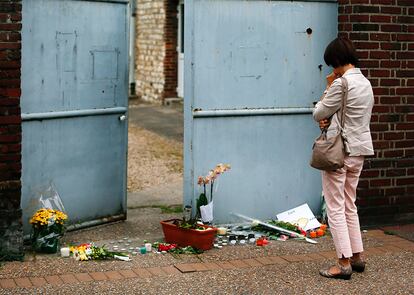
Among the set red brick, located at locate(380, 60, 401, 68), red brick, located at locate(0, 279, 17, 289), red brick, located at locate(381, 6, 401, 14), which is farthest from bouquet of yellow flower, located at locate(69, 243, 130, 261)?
red brick, located at locate(381, 6, 401, 14)

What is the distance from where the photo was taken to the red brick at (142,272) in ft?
21.4

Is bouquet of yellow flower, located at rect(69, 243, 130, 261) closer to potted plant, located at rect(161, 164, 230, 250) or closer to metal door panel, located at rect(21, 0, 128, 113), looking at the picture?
potted plant, located at rect(161, 164, 230, 250)

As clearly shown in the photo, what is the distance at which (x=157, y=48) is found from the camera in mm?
21469

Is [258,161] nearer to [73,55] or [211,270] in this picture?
[211,270]

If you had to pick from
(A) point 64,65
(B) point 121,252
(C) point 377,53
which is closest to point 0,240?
(B) point 121,252

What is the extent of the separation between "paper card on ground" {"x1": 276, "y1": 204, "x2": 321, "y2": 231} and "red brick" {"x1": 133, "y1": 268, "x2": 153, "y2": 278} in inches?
77.7

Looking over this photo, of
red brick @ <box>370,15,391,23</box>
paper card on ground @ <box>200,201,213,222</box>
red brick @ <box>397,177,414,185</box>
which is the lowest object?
paper card on ground @ <box>200,201,213,222</box>

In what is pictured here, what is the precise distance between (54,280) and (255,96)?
278cm

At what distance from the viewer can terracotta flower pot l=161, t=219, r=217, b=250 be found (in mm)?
7180

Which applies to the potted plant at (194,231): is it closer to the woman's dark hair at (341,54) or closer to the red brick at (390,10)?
the woman's dark hair at (341,54)

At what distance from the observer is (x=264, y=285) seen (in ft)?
20.7

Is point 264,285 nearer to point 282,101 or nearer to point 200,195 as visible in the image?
point 200,195

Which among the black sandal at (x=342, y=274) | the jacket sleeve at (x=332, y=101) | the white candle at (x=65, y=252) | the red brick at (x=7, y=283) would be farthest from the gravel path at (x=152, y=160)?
the jacket sleeve at (x=332, y=101)

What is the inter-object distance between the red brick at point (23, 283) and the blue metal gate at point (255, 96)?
1945 millimetres
